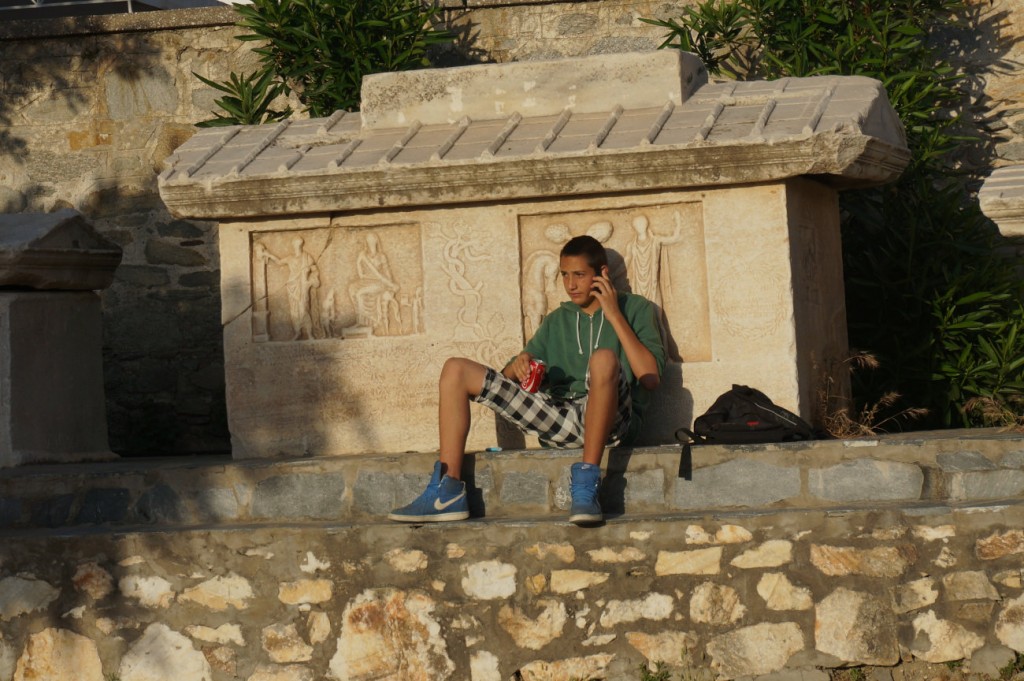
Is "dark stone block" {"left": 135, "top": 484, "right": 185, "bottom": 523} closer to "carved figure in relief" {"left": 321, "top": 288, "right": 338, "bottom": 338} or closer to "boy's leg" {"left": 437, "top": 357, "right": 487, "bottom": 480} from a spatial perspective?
"carved figure in relief" {"left": 321, "top": 288, "right": 338, "bottom": 338}

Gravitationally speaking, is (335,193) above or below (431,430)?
above

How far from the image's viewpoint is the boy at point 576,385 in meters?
5.58

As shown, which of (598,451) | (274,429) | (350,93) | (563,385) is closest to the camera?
(598,451)

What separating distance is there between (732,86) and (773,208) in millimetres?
816

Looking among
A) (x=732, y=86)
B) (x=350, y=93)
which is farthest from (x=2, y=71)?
(x=732, y=86)

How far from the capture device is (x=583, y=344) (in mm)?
6219

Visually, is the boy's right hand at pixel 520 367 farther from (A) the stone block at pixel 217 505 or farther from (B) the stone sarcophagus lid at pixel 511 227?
(A) the stone block at pixel 217 505

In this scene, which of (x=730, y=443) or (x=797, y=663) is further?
(x=730, y=443)

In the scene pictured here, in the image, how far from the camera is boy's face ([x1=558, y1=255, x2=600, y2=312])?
6.16 m

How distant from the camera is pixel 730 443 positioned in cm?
577

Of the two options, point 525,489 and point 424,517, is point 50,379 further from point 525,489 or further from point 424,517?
point 525,489

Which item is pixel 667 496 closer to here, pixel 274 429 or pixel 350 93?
pixel 274 429

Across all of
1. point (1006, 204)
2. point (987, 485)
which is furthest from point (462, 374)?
point (1006, 204)

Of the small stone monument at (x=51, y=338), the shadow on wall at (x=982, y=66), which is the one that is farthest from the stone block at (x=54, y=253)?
the shadow on wall at (x=982, y=66)
